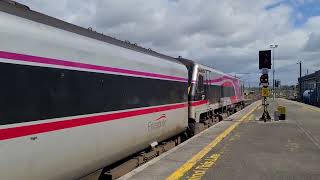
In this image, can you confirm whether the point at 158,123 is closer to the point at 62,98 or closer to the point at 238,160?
the point at 238,160

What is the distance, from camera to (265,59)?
25547 mm

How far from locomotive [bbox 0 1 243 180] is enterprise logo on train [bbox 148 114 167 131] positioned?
8cm

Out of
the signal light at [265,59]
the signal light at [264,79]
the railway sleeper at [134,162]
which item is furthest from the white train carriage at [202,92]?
the railway sleeper at [134,162]

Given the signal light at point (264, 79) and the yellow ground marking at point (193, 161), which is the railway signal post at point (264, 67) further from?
the yellow ground marking at point (193, 161)

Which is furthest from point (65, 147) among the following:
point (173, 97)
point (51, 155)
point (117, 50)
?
point (173, 97)

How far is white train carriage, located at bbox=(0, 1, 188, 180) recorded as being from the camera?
194 inches

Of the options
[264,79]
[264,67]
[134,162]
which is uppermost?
[264,67]

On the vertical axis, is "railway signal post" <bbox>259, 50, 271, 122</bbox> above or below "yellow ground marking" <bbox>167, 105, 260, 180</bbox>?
above

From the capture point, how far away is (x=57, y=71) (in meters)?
5.80

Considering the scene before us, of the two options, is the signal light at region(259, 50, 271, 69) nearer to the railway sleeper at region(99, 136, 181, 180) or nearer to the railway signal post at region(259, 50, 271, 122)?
the railway signal post at region(259, 50, 271, 122)

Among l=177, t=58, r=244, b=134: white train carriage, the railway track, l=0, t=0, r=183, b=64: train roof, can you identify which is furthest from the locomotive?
l=177, t=58, r=244, b=134: white train carriage

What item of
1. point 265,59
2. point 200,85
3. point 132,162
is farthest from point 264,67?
point 132,162

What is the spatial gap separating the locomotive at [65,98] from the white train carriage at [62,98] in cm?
1

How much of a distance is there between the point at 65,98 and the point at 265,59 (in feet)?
68.7
